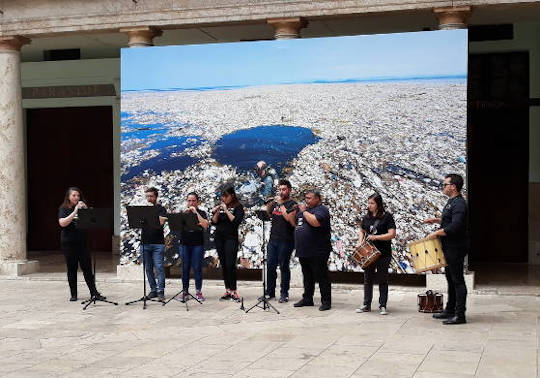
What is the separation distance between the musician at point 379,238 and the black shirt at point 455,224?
0.93m

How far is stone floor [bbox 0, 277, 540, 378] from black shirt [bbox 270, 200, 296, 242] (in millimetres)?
1060

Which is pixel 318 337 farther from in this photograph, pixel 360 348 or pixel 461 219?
pixel 461 219

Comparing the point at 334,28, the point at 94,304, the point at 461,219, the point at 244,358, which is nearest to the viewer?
the point at 244,358

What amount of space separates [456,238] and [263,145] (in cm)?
495

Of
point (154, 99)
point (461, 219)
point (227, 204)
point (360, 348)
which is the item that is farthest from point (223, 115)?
point (360, 348)

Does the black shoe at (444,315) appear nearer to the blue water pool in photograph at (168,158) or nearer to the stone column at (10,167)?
the blue water pool in photograph at (168,158)

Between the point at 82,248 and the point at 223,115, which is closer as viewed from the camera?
the point at 82,248

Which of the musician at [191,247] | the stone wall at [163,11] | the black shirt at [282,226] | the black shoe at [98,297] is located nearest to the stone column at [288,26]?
the stone wall at [163,11]

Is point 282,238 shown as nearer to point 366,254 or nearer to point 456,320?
point 366,254

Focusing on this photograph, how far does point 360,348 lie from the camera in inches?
353

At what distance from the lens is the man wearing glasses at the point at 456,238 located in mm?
10359

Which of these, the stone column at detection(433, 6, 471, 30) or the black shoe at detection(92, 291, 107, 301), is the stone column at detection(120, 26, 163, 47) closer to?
the black shoe at detection(92, 291, 107, 301)

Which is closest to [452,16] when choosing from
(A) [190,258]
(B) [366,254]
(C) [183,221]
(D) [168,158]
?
(B) [366,254]

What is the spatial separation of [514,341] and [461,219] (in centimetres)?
175
